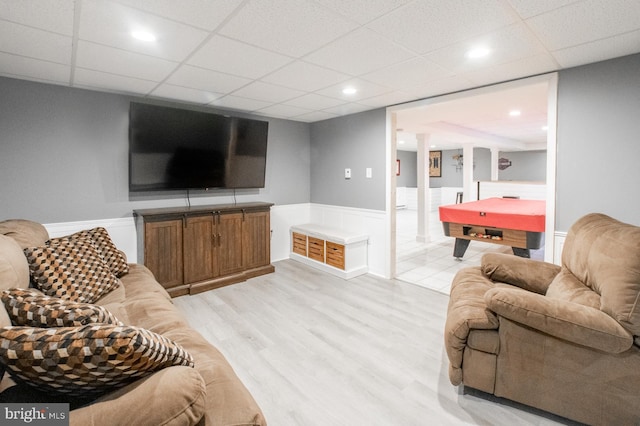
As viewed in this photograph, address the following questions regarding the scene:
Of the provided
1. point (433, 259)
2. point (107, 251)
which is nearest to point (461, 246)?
point (433, 259)

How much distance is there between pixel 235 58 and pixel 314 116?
7.82 ft

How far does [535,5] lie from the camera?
1.78 metres

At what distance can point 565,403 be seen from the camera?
1678mm

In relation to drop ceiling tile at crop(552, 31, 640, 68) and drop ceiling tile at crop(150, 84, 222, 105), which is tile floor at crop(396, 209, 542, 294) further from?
drop ceiling tile at crop(150, 84, 222, 105)

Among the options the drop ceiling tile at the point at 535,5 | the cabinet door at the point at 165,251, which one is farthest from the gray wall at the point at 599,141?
the cabinet door at the point at 165,251

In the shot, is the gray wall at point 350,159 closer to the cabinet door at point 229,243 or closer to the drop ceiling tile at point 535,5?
the cabinet door at point 229,243

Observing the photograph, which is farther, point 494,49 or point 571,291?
point 494,49

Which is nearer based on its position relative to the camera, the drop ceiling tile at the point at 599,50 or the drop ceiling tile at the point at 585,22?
the drop ceiling tile at the point at 585,22

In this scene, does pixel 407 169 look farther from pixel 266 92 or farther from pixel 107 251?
pixel 107 251

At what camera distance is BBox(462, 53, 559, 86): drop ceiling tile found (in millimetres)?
2596

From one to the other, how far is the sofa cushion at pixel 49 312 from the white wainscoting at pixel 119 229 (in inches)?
106

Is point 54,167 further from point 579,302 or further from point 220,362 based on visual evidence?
point 579,302

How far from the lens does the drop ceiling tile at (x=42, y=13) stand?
1758mm

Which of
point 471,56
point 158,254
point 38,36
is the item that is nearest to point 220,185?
point 158,254
